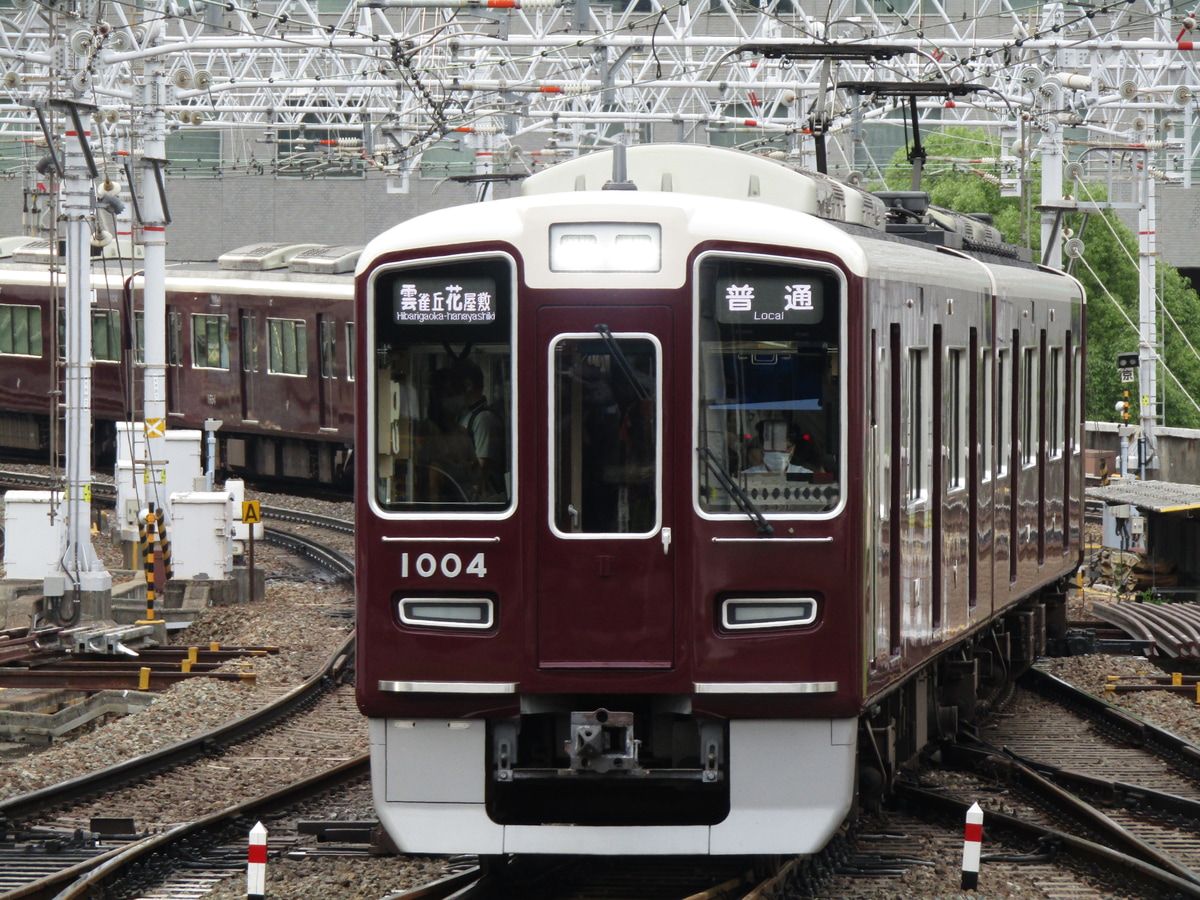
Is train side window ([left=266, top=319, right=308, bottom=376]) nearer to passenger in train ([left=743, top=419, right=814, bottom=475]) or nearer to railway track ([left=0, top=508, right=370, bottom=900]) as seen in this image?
railway track ([left=0, top=508, right=370, bottom=900])

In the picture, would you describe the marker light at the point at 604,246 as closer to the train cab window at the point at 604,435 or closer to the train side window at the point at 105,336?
the train cab window at the point at 604,435

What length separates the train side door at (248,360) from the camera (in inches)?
1013

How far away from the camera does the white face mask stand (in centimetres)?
654

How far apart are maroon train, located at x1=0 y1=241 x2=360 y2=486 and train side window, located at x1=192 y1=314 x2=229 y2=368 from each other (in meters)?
0.02

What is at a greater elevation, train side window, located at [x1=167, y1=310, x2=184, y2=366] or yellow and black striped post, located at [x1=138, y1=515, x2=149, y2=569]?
train side window, located at [x1=167, y1=310, x2=184, y2=366]

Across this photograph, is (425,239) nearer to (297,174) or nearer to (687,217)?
(687,217)

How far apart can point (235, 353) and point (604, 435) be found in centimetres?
2028

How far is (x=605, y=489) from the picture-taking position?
6.54 metres

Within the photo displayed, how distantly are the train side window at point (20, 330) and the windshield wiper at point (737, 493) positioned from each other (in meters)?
23.4

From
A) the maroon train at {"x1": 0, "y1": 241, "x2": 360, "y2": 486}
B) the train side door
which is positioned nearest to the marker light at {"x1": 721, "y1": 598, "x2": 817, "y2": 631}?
the maroon train at {"x1": 0, "y1": 241, "x2": 360, "y2": 486}

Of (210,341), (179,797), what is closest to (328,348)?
(210,341)

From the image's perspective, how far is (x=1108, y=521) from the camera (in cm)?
2247

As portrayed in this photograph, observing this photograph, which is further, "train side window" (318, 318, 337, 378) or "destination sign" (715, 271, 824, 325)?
"train side window" (318, 318, 337, 378)

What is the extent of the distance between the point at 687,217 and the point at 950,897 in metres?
2.69
